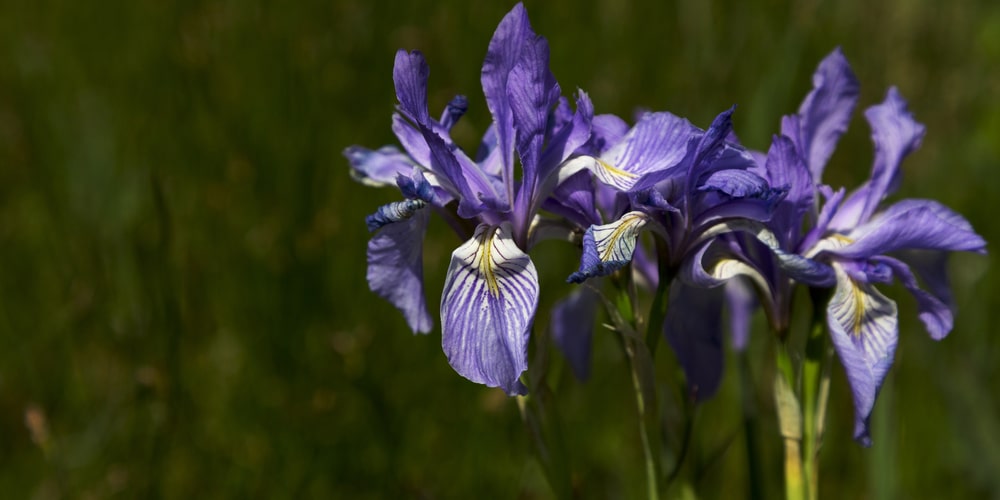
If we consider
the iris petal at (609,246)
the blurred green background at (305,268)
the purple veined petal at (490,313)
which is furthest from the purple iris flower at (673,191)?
the blurred green background at (305,268)

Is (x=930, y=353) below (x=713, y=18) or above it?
below

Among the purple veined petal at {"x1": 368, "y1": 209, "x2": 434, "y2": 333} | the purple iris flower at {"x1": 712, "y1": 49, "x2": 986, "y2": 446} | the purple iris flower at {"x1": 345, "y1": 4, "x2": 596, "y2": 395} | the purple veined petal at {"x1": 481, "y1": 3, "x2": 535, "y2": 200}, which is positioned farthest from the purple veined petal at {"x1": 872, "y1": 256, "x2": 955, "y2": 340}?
the purple veined petal at {"x1": 368, "y1": 209, "x2": 434, "y2": 333}

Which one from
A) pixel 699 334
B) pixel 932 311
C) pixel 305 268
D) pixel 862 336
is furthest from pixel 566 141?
pixel 305 268

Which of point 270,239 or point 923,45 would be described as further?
point 923,45

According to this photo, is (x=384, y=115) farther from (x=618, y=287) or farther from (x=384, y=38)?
(x=618, y=287)

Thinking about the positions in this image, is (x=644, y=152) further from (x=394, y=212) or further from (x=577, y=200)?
(x=394, y=212)

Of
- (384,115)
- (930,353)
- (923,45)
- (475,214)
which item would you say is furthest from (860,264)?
(923,45)

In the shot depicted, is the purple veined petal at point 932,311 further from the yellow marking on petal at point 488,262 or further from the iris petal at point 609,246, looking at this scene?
the yellow marking on petal at point 488,262
